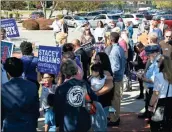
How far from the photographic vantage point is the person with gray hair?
4.89m

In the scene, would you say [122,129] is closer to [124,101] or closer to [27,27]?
[124,101]

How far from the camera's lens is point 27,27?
123 ft

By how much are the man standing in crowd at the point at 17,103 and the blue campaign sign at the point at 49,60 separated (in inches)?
75.5

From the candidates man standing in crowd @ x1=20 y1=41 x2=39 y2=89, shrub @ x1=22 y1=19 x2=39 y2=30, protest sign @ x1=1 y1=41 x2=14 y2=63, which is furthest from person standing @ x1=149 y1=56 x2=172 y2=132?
shrub @ x1=22 y1=19 x2=39 y2=30

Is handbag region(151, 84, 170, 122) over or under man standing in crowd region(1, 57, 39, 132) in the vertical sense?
under

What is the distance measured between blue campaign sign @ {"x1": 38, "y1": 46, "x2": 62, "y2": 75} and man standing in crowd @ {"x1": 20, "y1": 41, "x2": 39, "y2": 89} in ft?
1.25

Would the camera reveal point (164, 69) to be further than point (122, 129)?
No

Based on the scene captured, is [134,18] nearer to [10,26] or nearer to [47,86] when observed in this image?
[10,26]

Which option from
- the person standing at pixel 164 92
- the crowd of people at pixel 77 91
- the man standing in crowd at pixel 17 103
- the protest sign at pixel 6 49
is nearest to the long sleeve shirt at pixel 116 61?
the crowd of people at pixel 77 91

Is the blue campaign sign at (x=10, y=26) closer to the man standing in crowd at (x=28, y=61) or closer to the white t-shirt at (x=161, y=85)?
the man standing in crowd at (x=28, y=61)

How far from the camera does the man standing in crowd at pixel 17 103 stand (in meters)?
4.75

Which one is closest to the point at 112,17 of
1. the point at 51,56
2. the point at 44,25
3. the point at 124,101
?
the point at 44,25

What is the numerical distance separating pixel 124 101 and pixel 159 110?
11.9 ft

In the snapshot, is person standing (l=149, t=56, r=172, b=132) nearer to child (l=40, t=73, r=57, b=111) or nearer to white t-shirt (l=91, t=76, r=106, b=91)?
white t-shirt (l=91, t=76, r=106, b=91)
